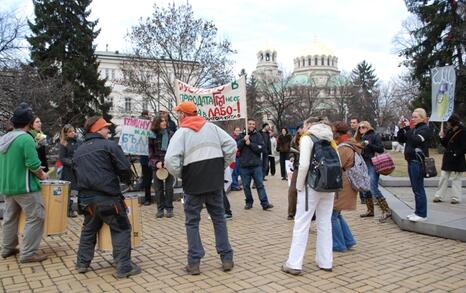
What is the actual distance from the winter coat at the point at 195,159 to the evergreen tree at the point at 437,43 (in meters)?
31.7

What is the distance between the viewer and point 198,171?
538 cm

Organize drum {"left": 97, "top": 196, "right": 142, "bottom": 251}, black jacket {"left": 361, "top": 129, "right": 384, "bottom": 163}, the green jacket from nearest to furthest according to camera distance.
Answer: drum {"left": 97, "top": 196, "right": 142, "bottom": 251} < the green jacket < black jacket {"left": 361, "top": 129, "right": 384, "bottom": 163}

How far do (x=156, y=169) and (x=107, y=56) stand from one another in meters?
81.5

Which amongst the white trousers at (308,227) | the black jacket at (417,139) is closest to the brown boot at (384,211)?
the black jacket at (417,139)

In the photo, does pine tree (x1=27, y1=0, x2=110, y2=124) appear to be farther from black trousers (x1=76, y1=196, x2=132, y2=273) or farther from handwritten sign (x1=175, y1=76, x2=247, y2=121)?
black trousers (x1=76, y1=196, x2=132, y2=273)

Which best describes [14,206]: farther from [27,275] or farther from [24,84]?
[24,84]

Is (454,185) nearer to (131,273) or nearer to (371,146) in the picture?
(371,146)

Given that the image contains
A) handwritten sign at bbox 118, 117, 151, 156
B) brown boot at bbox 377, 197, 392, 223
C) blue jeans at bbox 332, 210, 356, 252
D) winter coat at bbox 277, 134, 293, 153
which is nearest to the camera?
blue jeans at bbox 332, 210, 356, 252

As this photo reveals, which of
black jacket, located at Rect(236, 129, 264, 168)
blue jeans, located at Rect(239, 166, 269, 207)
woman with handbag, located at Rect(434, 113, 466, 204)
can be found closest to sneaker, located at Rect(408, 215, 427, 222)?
woman with handbag, located at Rect(434, 113, 466, 204)

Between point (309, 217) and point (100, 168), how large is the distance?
99.0 inches

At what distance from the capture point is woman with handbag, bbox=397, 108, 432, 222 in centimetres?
731

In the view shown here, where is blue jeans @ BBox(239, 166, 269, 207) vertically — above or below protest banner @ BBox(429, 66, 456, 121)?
below

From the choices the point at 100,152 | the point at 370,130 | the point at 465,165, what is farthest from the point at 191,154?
the point at 465,165

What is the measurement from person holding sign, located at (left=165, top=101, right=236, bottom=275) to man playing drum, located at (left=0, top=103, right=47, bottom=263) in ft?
6.33
